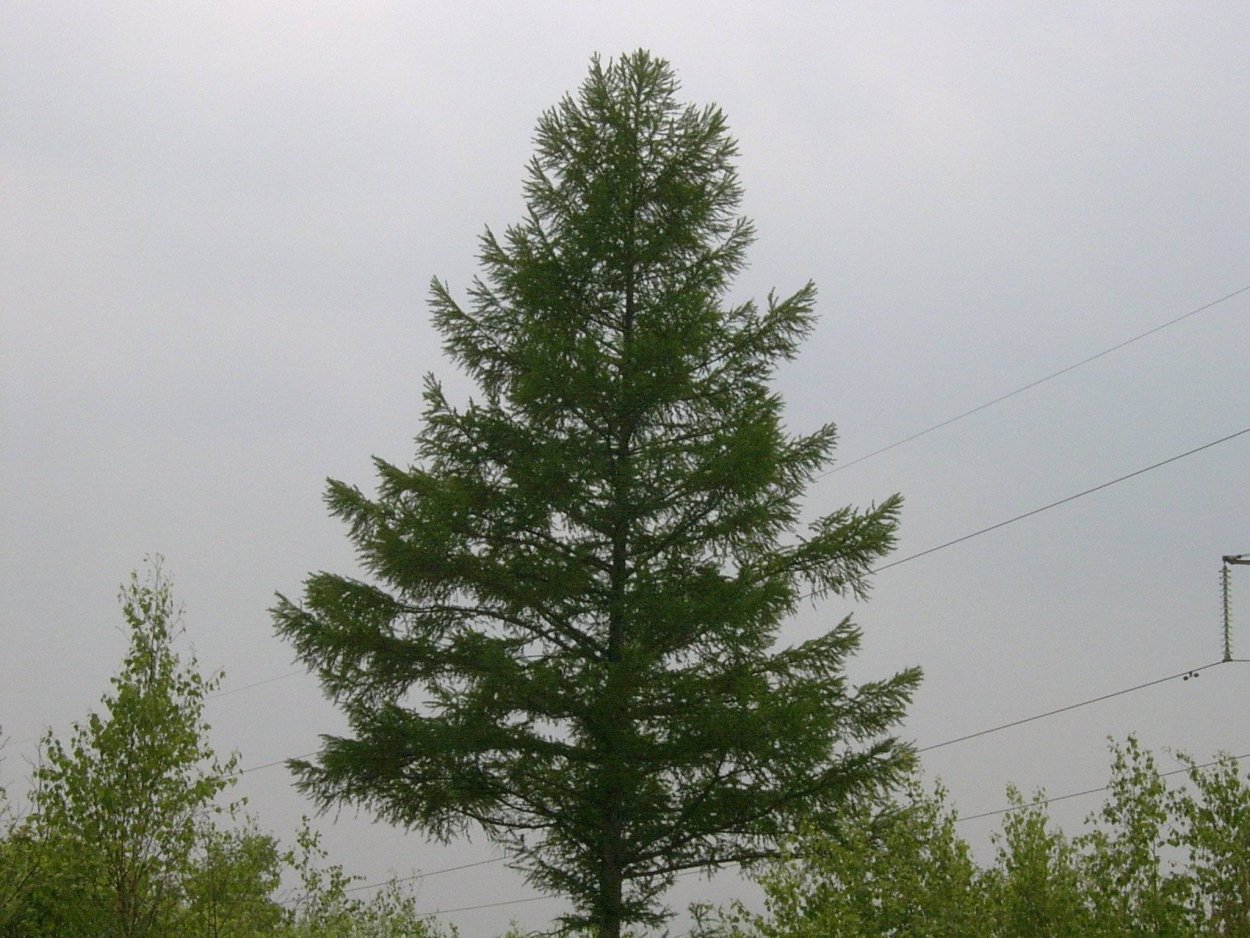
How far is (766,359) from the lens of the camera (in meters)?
21.8

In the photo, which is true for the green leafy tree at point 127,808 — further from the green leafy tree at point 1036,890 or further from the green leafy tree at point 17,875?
the green leafy tree at point 1036,890

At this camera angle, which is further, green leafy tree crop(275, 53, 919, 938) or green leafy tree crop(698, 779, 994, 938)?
green leafy tree crop(275, 53, 919, 938)

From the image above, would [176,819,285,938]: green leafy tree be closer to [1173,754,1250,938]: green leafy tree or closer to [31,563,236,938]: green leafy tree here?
[31,563,236,938]: green leafy tree

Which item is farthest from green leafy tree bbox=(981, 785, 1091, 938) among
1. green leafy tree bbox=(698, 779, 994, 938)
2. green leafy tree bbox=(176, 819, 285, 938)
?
green leafy tree bbox=(176, 819, 285, 938)

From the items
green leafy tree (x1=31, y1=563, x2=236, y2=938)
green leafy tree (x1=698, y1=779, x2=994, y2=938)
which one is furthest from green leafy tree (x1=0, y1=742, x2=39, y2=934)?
green leafy tree (x1=698, y1=779, x2=994, y2=938)

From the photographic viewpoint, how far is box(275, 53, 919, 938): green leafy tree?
18203 millimetres

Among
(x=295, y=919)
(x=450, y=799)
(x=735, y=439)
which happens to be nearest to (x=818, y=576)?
(x=735, y=439)

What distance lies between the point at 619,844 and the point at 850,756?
3.38m

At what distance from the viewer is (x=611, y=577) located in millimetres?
20062

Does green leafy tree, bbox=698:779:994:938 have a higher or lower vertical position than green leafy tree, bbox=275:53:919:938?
lower

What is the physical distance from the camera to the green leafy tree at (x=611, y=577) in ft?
59.7

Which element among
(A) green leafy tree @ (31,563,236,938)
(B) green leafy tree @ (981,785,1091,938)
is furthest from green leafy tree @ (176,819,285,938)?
(B) green leafy tree @ (981,785,1091,938)

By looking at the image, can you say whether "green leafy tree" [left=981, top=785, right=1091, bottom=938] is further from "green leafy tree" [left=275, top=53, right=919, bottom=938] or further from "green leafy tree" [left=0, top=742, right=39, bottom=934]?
"green leafy tree" [left=0, top=742, right=39, bottom=934]

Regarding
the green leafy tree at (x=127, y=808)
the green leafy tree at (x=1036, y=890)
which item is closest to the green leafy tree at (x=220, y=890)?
the green leafy tree at (x=127, y=808)
